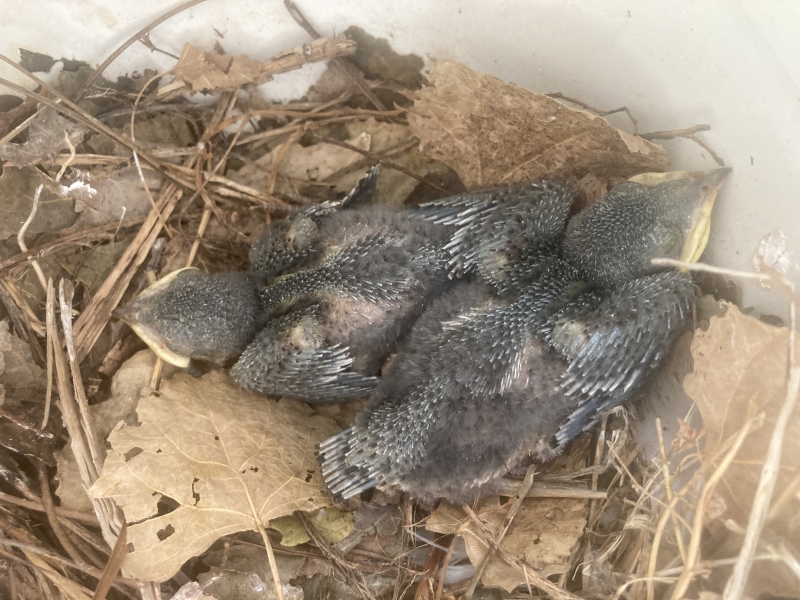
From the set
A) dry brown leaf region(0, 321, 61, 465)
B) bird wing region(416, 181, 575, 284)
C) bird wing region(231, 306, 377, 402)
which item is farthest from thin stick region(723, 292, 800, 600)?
dry brown leaf region(0, 321, 61, 465)

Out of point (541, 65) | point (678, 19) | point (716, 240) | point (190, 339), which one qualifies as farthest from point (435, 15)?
point (190, 339)

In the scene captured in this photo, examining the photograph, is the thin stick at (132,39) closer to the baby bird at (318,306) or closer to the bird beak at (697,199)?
the baby bird at (318,306)

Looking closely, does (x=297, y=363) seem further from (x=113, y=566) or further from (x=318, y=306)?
(x=113, y=566)

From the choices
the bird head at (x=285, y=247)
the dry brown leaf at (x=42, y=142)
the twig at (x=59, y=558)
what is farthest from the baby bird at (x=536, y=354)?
the dry brown leaf at (x=42, y=142)

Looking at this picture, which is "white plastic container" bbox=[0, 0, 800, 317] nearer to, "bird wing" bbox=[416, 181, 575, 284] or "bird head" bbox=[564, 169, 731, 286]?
"bird head" bbox=[564, 169, 731, 286]

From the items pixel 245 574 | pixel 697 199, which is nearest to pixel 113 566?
pixel 245 574
